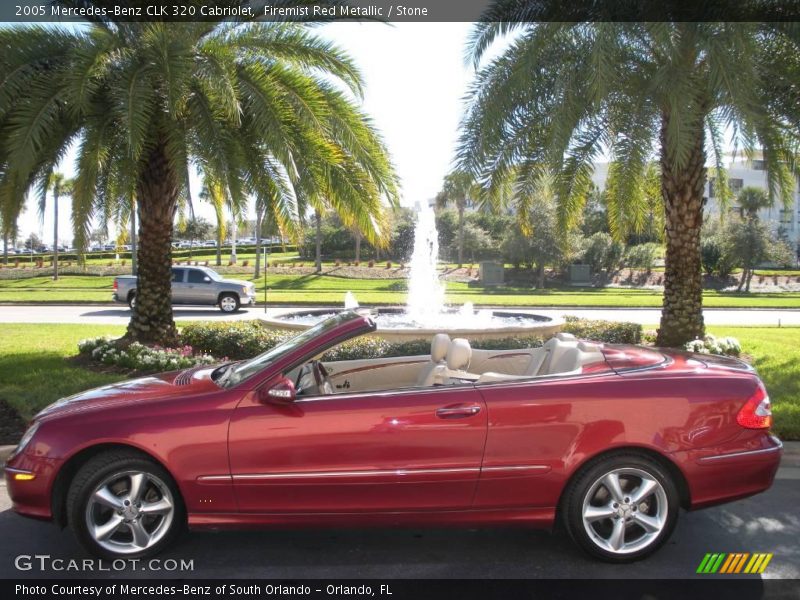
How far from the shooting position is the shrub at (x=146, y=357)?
9.94 m

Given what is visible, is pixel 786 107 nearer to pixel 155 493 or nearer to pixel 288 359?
pixel 288 359

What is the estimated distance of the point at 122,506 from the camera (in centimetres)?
394

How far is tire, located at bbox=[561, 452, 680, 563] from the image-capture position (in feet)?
13.1

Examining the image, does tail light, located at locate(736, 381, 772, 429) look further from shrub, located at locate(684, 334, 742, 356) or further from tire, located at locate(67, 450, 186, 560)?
shrub, located at locate(684, 334, 742, 356)

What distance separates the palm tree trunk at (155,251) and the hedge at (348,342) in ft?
1.93

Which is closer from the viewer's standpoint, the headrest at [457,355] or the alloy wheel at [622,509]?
the alloy wheel at [622,509]

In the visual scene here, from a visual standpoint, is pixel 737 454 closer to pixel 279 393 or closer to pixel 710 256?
pixel 279 393

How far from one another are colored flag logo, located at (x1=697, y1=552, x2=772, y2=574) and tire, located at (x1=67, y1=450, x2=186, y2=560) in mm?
2990

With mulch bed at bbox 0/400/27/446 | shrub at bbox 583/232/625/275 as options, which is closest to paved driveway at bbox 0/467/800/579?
mulch bed at bbox 0/400/27/446

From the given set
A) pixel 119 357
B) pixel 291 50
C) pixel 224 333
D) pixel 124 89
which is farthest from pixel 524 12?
pixel 119 357

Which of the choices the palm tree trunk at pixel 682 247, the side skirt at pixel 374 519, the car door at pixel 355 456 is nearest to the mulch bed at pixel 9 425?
the side skirt at pixel 374 519

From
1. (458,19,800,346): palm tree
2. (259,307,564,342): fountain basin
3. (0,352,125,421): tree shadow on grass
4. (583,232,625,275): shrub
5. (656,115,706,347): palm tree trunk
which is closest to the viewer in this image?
(0,352,125,421): tree shadow on grass

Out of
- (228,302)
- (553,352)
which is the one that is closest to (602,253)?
(228,302)

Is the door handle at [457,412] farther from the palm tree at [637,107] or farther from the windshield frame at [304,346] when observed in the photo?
the palm tree at [637,107]
